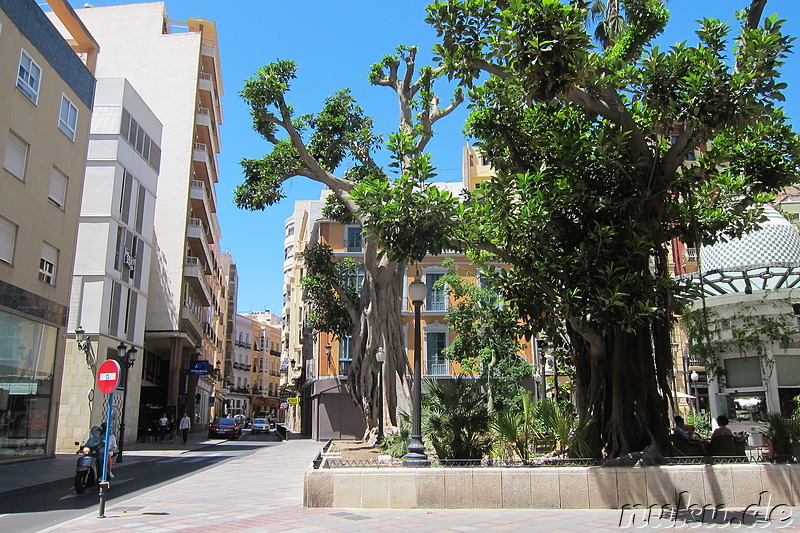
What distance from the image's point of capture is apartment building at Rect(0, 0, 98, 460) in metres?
17.9

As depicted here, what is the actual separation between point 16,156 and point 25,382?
21.7ft

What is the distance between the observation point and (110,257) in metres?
26.1

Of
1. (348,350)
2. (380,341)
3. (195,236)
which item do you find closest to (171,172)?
(195,236)

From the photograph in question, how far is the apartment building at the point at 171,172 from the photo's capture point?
34062 mm

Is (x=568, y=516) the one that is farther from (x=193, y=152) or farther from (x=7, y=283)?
(x=193, y=152)

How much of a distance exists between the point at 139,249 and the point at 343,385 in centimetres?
1443

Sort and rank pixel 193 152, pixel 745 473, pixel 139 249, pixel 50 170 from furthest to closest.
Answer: pixel 193 152 < pixel 139 249 < pixel 50 170 < pixel 745 473

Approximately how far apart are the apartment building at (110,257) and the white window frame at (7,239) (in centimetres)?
627

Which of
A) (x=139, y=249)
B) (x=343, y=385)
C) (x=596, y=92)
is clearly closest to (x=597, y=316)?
(x=596, y=92)

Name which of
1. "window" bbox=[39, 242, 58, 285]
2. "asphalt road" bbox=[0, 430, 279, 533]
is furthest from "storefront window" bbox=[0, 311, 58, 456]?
"window" bbox=[39, 242, 58, 285]

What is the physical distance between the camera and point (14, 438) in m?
18.8

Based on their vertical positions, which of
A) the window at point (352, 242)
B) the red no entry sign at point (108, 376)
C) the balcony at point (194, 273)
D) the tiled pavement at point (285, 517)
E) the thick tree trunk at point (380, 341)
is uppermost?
the window at point (352, 242)

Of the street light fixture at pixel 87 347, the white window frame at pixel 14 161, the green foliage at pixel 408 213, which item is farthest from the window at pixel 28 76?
the green foliage at pixel 408 213

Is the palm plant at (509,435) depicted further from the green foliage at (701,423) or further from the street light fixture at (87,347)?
the street light fixture at (87,347)
